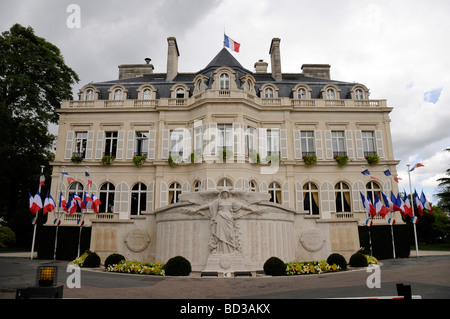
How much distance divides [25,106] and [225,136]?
16914 mm

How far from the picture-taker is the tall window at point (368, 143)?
2463cm

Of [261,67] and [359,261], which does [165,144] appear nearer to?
[261,67]

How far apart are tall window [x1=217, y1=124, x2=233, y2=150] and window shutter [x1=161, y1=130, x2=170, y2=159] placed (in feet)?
14.6

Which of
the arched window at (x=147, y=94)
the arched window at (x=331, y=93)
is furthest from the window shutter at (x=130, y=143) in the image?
the arched window at (x=331, y=93)

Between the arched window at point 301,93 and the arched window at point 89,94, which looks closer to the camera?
the arched window at point 89,94

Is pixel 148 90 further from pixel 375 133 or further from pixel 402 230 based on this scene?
pixel 402 230

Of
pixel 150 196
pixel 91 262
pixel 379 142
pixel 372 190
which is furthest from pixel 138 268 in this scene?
pixel 379 142

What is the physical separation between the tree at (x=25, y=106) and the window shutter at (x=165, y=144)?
10430 mm

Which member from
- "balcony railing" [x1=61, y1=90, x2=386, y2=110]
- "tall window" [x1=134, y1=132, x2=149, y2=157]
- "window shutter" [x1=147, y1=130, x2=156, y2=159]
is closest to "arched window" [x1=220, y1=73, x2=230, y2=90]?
"balcony railing" [x1=61, y1=90, x2=386, y2=110]

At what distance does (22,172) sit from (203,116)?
18931 millimetres

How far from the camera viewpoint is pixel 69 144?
24.2 metres

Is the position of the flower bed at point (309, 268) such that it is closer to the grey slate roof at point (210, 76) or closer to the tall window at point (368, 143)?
the tall window at point (368, 143)
